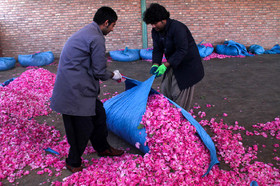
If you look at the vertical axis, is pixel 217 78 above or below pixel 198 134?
below

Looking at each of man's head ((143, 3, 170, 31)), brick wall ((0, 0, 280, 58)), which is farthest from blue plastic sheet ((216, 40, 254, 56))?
man's head ((143, 3, 170, 31))

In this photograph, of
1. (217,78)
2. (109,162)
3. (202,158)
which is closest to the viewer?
(202,158)

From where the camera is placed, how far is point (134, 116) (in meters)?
2.47

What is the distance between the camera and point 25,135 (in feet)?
9.89

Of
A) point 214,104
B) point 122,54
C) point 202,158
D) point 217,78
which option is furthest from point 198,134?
point 122,54

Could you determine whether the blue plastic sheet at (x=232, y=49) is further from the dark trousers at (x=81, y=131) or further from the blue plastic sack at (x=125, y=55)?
the dark trousers at (x=81, y=131)

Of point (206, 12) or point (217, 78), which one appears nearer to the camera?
point (217, 78)

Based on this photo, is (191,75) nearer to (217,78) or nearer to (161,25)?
(161,25)

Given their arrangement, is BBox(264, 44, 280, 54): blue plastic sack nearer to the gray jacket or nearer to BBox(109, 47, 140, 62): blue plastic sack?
BBox(109, 47, 140, 62): blue plastic sack

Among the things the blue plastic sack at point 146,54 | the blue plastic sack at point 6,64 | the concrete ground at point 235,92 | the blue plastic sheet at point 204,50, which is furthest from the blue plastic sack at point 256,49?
the blue plastic sack at point 6,64

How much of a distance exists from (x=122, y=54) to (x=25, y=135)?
237 inches

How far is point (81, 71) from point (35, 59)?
7318 mm

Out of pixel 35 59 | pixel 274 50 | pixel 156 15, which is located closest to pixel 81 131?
pixel 156 15

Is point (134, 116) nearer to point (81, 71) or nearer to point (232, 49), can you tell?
point (81, 71)
